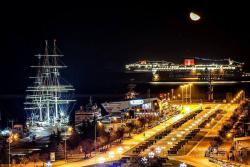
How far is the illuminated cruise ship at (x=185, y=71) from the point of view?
233ft

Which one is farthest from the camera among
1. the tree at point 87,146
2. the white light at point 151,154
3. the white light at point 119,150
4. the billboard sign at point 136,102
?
the billboard sign at point 136,102

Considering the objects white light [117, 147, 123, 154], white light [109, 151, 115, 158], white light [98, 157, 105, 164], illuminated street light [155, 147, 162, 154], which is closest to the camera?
white light [98, 157, 105, 164]

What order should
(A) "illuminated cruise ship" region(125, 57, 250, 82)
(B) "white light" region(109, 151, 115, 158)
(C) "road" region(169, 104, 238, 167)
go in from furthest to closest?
(A) "illuminated cruise ship" region(125, 57, 250, 82)
(B) "white light" region(109, 151, 115, 158)
(C) "road" region(169, 104, 238, 167)

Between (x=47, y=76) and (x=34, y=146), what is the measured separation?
866 centimetres

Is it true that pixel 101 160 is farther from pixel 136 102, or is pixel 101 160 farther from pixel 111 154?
pixel 136 102

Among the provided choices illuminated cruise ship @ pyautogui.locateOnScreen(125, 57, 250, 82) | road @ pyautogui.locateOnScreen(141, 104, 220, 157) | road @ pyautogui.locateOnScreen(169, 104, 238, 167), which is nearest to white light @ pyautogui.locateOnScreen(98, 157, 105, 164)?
road @ pyautogui.locateOnScreen(141, 104, 220, 157)

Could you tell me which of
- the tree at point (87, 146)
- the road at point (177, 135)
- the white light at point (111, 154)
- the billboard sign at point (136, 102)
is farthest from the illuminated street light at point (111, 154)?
the billboard sign at point (136, 102)

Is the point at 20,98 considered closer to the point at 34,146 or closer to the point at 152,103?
the point at 152,103

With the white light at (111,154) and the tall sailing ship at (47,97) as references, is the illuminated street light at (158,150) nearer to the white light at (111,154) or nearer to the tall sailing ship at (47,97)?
the white light at (111,154)

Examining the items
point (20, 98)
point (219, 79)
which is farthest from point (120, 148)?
point (219, 79)

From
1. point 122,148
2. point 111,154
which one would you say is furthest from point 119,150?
point 111,154

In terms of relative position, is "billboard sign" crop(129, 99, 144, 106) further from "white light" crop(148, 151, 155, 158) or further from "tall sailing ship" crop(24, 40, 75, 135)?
"white light" crop(148, 151, 155, 158)

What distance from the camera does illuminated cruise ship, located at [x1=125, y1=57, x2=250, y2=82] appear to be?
71062mm

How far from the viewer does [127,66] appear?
82438 millimetres
